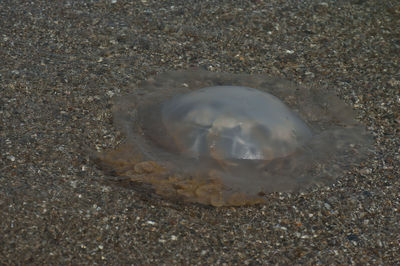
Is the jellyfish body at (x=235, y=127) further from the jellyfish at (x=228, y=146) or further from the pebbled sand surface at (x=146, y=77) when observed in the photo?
the pebbled sand surface at (x=146, y=77)

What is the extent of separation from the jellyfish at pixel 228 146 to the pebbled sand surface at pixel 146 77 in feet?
0.36

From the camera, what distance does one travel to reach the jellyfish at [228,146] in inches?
149

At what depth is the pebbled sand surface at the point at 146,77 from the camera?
3336 mm

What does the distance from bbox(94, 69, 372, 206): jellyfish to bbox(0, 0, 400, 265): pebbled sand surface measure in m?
0.11

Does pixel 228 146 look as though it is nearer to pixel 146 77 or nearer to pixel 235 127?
pixel 235 127

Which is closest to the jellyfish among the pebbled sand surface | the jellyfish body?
the jellyfish body

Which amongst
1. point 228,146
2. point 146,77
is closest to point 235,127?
point 228,146

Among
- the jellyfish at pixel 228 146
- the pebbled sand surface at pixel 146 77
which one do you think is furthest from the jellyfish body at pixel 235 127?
the pebbled sand surface at pixel 146 77

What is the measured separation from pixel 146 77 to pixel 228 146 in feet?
4.03

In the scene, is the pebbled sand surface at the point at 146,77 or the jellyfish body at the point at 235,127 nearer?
the pebbled sand surface at the point at 146,77

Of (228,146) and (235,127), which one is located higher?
(235,127)

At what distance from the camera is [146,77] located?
479 centimetres

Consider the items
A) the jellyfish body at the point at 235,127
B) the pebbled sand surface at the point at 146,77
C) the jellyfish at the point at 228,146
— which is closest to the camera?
the pebbled sand surface at the point at 146,77

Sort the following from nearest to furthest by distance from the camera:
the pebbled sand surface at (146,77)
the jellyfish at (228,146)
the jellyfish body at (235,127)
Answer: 1. the pebbled sand surface at (146,77)
2. the jellyfish at (228,146)
3. the jellyfish body at (235,127)
